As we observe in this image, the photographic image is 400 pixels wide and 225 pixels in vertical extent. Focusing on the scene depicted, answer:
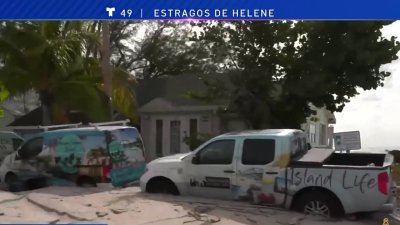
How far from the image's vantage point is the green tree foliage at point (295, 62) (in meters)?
17.3

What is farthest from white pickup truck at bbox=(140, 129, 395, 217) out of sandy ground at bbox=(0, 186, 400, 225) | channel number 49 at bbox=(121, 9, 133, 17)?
channel number 49 at bbox=(121, 9, 133, 17)

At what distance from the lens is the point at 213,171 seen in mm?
10250

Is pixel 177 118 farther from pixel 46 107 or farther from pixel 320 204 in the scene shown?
pixel 320 204

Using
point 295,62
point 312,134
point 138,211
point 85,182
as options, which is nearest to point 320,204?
point 138,211

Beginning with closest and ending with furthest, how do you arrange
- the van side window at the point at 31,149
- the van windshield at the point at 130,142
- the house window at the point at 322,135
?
the van windshield at the point at 130,142, the van side window at the point at 31,149, the house window at the point at 322,135

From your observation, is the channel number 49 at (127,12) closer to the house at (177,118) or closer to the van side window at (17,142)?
the house at (177,118)

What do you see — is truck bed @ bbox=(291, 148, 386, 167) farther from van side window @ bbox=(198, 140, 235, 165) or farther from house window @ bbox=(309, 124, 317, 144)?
house window @ bbox=(309, 124, 317, 144)

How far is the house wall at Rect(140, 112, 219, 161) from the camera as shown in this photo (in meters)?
22.0

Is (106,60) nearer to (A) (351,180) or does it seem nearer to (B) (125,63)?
(A) (351,180)

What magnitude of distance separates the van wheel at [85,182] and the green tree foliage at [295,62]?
22.4 feet

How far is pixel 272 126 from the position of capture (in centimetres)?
1845

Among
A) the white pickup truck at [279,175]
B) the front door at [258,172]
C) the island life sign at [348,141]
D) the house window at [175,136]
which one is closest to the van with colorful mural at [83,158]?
the white pickup truck at [279,175]

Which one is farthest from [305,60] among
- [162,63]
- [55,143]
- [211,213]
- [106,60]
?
[162,63]

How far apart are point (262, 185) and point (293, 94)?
351 inches
